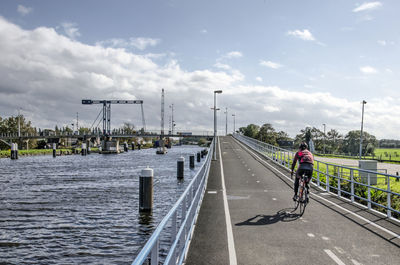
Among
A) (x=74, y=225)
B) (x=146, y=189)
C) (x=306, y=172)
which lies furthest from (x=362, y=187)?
(x=74, y=225)

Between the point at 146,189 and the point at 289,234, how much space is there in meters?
9.72

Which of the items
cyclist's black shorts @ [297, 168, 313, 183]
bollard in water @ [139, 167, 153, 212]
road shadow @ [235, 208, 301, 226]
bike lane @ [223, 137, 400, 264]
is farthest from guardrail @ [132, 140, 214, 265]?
bollard in water @ [139, 167, 153, 212]

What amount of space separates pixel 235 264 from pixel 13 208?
16.8 metres

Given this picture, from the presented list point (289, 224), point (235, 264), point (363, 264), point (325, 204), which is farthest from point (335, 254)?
point (325, 204)

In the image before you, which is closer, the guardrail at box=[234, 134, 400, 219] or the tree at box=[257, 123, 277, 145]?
the guardrail at box=[234, 134, 400, 219]

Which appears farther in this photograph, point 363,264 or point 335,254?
point 335,254

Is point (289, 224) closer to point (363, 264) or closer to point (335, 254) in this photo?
point (335, 254)

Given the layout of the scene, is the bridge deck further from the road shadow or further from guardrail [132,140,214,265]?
guardrail [132,140,214,265]

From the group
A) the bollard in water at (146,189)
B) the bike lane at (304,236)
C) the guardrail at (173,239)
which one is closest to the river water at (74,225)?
the bollard in water at (146,189)

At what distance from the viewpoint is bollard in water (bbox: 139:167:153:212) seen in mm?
17202

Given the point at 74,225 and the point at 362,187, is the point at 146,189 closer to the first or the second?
the point at 74,225

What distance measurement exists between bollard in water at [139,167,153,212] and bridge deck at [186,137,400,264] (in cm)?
349

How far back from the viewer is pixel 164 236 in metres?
14.1

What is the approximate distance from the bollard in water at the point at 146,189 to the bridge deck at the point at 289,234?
11.4 feet
